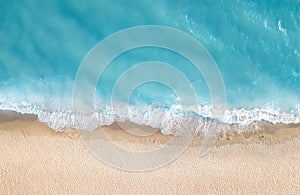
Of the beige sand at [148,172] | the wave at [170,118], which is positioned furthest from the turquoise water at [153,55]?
the beige sand at [148,172]

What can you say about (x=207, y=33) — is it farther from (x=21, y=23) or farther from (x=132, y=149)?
(x=21, y=23)

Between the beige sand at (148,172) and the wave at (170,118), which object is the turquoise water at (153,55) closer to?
the wave at (170,118)

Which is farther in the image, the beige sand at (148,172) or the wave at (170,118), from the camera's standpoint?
the wave at (170,118)

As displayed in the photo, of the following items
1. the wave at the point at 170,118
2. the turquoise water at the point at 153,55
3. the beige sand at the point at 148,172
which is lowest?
the beige sand at the point at 148,172

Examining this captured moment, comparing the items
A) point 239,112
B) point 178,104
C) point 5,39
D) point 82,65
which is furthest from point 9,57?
point 239,112

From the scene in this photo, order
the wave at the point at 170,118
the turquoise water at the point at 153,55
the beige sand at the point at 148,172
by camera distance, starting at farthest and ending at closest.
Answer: the turquoise water at the point at 153,55 < the wave at the point at 170,118 < the beige sand at the point at 148,172

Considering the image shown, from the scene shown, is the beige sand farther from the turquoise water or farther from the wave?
the turquoise water
